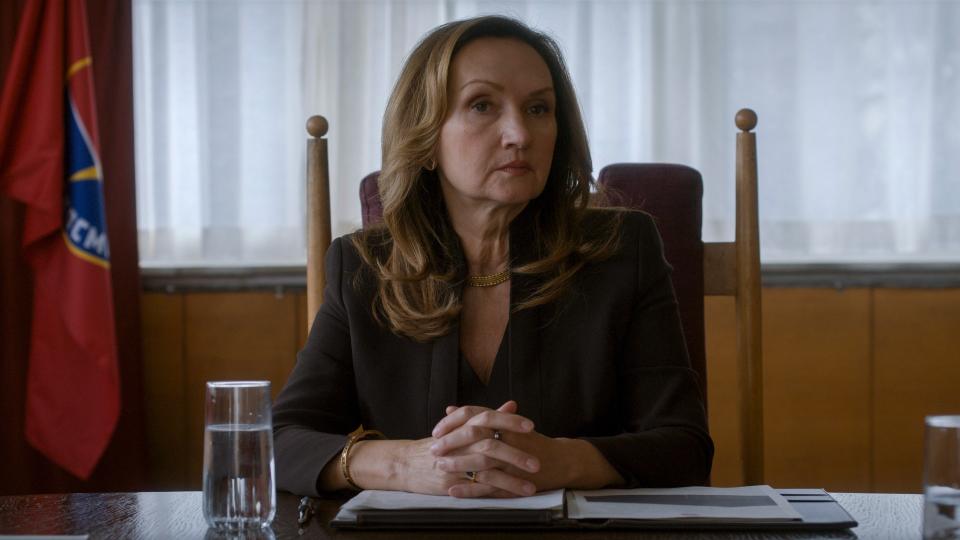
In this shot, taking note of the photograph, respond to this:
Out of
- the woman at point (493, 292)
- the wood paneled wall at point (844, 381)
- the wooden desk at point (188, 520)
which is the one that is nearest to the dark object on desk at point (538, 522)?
the wooden desk at point (188, 520)

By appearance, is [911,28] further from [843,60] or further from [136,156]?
[136,156]

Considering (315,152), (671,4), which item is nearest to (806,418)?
(671,4)

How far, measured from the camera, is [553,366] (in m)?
1.58

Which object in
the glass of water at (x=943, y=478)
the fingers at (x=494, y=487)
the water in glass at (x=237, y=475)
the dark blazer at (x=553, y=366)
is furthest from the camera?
the dark blazer at (x=553, y=366)

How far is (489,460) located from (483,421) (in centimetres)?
7

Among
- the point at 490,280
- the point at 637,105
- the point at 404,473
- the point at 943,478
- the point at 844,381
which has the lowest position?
the point at 844,381

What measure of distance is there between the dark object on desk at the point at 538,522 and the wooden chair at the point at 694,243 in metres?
0.71

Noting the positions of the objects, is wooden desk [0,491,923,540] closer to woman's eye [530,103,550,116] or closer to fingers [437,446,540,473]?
fingers [437,446,540,473]

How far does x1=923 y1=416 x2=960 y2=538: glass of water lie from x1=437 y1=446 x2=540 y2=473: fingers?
0.49m

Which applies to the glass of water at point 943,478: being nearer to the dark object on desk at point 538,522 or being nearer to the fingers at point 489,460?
the dark object on desk at point 538,522

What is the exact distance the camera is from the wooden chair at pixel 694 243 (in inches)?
68.6

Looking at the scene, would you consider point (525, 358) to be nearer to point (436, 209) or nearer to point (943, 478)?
point (436, 209)

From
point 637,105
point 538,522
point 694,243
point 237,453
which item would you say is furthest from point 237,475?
point 637,105

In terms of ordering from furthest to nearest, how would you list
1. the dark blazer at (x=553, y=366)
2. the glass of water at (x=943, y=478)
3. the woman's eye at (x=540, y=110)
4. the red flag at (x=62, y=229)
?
the red flag at (x=62, y=229) < the woman's eye at (x=540, y=110) < the dark blazer at (x=553, y=366) < the glass of water at (x=943, y=478)
